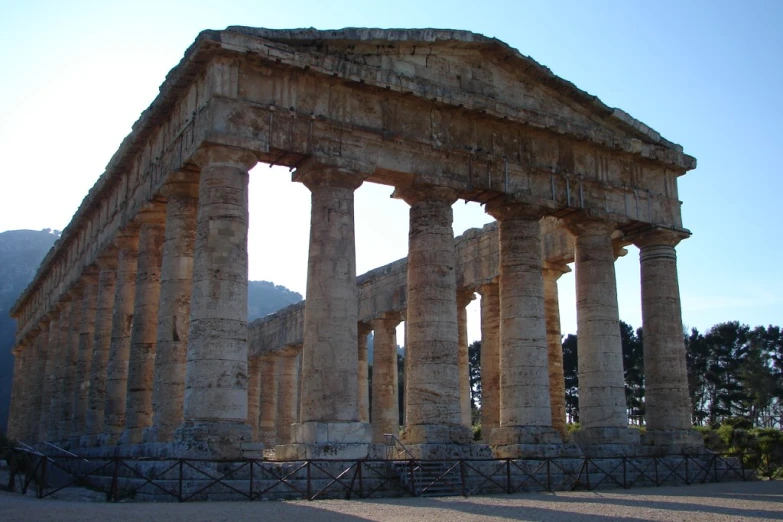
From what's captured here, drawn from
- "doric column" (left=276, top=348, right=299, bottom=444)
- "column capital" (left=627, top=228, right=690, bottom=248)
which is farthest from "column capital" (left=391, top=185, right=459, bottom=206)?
"doric column" (left=276, top=348, right=299, bottom=444)

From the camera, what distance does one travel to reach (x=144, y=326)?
83.9 feet

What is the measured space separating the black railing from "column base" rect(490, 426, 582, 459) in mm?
349

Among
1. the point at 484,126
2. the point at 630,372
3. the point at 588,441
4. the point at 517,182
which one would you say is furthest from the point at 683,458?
the point at 630,372

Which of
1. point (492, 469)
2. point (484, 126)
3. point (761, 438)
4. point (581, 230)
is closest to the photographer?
point (492, 469)

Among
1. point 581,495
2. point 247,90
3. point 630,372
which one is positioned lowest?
point 581,495

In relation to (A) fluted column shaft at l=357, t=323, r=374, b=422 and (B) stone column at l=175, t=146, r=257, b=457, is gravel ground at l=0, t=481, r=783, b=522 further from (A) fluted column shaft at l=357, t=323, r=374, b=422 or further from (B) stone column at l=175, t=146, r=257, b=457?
(A) fluted column shaft at l=357, t=323, r=374, b=422

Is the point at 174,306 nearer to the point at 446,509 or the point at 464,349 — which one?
the point at 446,509

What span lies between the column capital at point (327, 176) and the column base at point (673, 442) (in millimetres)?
13016

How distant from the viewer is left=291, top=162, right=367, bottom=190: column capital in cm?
2241

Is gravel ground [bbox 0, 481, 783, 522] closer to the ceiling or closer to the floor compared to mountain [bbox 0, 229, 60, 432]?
closer to the floor

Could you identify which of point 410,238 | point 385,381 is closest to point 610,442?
point 410,238

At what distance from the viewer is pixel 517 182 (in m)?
25.9

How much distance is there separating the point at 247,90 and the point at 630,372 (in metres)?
50.1

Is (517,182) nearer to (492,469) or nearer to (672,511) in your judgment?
(492,469)
